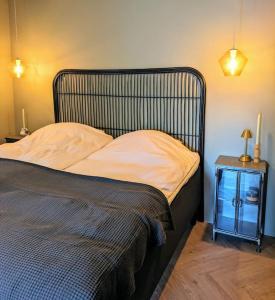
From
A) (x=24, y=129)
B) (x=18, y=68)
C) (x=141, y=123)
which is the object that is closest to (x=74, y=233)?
(x=141, y=123)

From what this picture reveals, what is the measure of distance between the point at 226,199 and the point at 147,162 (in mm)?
751

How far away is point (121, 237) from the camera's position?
140cm

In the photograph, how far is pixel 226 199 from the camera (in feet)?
8.48

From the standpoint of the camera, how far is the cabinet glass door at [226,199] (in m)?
2.56

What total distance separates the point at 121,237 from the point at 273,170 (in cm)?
175

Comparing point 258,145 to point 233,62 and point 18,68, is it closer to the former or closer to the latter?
point 233,62

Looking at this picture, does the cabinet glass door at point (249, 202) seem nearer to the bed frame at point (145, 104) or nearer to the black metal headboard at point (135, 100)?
the bed frame at point (145, 104)

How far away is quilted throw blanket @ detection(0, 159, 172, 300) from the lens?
1104mm

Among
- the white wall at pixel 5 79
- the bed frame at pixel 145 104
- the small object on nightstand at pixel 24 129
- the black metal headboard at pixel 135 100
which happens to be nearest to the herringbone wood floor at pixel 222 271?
the bed frame at pixel 145 104

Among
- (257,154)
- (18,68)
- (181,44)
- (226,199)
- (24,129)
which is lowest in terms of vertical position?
(226,199)

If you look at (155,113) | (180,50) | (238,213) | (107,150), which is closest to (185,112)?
(155,113)

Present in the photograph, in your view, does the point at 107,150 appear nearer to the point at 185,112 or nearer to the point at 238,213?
the point at 185,112

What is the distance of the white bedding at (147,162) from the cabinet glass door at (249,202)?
0.43 metres

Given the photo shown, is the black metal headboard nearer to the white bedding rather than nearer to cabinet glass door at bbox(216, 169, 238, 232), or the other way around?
the white bedding
